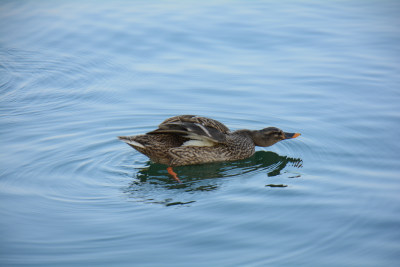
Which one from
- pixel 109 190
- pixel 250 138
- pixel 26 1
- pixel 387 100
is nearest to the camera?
pixel 109 190

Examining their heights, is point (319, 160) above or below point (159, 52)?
below

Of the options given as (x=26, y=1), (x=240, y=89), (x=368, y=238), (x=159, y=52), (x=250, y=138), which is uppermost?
(x=26, y=1)

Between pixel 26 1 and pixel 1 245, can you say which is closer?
pixel 1 245

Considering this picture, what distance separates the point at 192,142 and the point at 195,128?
1.06 feet

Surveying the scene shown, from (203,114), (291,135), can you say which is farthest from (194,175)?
(203,114)

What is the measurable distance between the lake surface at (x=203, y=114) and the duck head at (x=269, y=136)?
7.7 inches

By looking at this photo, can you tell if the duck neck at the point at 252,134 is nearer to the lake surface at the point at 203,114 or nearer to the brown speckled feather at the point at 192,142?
the brown speckled feather at the point at 192,142

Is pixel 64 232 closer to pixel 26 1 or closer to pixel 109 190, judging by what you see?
pixel 109 190

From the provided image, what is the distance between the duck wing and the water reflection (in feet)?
1.35

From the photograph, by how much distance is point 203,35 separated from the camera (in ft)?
43.7

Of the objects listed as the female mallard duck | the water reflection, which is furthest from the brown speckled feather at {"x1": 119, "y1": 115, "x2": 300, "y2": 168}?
the water reflection

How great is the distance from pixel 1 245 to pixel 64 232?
2.02 feet

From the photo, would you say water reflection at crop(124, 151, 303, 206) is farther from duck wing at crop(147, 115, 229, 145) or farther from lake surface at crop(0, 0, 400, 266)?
duck wing at crop(147, 115, 229, 145)

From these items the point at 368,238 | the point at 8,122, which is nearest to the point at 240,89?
the point at 8,122
